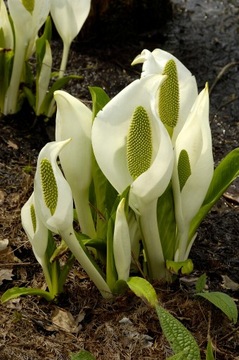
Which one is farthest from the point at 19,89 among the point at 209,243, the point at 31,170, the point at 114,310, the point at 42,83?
the point at 114,310

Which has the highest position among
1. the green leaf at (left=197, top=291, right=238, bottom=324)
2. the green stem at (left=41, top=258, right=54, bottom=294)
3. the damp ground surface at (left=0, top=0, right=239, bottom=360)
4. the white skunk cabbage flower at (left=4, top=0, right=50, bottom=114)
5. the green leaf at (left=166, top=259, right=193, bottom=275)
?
the white skunk cabbage flower at (left=4, top=0, right=50, bottom=114)

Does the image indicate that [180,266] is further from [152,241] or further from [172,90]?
[172,90]

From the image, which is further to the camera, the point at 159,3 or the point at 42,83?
the point at 159,3

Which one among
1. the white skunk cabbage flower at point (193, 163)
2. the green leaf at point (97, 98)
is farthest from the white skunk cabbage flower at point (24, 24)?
the white skunk cabbage flower at point (193, 163)

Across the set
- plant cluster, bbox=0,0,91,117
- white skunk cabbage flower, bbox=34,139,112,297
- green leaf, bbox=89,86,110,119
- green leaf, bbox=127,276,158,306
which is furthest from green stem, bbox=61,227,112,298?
plant cluster, bbox=0,0,91,117

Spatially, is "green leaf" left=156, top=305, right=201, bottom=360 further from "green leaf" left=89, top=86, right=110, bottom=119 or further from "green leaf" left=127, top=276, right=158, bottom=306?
"green leaf" left=89, top=86, right=110, bottom=119

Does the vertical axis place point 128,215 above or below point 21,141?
above

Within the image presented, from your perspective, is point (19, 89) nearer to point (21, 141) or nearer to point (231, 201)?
point (21, 141)

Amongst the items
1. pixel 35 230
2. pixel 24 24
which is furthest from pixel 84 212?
pixel 24 24
